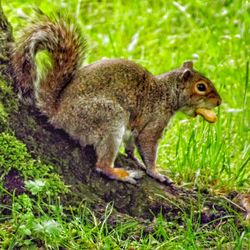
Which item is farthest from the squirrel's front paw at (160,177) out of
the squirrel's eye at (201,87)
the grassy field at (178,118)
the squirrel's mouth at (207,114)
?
the squirrel's eye at (201,87)

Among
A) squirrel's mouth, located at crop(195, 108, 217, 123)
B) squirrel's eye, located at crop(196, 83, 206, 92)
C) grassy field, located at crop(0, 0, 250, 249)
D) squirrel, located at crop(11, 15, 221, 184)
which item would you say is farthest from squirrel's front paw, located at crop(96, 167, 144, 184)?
squirrel's eye, located at crop(196, 83, 206, 92)

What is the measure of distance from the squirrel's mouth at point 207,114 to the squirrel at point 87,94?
277 mm

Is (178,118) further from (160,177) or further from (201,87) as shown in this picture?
(160,177)

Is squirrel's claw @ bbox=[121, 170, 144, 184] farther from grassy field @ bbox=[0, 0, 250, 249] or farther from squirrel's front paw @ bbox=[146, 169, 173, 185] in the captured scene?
grassy field @ bbox=[0, 0, 250, 249]

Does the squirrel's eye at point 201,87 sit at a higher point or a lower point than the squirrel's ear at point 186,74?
lower

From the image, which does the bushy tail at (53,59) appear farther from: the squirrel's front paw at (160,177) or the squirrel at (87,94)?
the squirrel's front paw at (160,177)

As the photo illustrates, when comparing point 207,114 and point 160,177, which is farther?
point 207,114

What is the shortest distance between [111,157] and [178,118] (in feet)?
4.60

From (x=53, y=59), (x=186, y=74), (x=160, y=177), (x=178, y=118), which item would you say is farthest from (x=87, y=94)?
(x=178, y=118)

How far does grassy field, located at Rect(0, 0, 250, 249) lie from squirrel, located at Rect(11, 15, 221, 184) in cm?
13

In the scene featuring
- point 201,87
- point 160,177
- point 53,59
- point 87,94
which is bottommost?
point 160,177

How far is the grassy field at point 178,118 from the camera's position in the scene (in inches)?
112

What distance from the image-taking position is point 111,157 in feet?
10.8

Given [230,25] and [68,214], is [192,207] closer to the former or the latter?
[68,214]
